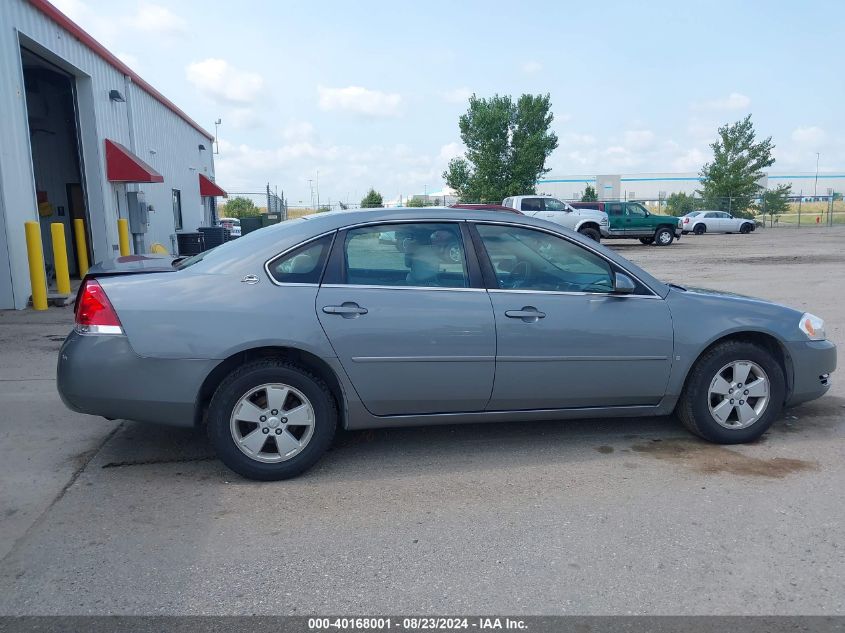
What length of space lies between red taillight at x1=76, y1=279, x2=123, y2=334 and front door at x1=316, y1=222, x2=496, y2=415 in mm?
1173

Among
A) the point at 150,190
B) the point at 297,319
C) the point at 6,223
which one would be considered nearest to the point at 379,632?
the point at 297,319

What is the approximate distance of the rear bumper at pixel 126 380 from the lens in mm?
3832

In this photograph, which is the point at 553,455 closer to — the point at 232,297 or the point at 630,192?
the point at 232,297

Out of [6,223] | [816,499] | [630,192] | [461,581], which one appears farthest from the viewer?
[630,192]

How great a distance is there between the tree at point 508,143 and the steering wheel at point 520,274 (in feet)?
157

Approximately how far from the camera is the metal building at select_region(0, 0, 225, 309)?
10.4 metres

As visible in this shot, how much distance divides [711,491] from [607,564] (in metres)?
1.12

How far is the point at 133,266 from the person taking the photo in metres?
4.29

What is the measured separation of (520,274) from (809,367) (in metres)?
2.18

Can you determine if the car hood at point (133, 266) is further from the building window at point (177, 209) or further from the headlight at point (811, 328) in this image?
the building window at point (177, 209)

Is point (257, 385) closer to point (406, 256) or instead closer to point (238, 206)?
point (406, 256)

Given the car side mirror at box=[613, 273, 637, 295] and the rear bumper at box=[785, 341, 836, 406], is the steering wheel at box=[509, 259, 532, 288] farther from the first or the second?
the rear bumper at box=[785, 341, 836, 406]

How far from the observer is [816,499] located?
375 centimetres

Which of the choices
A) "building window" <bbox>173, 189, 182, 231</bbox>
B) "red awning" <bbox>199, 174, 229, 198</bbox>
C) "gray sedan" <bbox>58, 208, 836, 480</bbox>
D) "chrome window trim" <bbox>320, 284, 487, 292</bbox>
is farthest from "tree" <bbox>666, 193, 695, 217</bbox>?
"chrome window trim" <bbox>320, 284, 487, 292</bbox>
